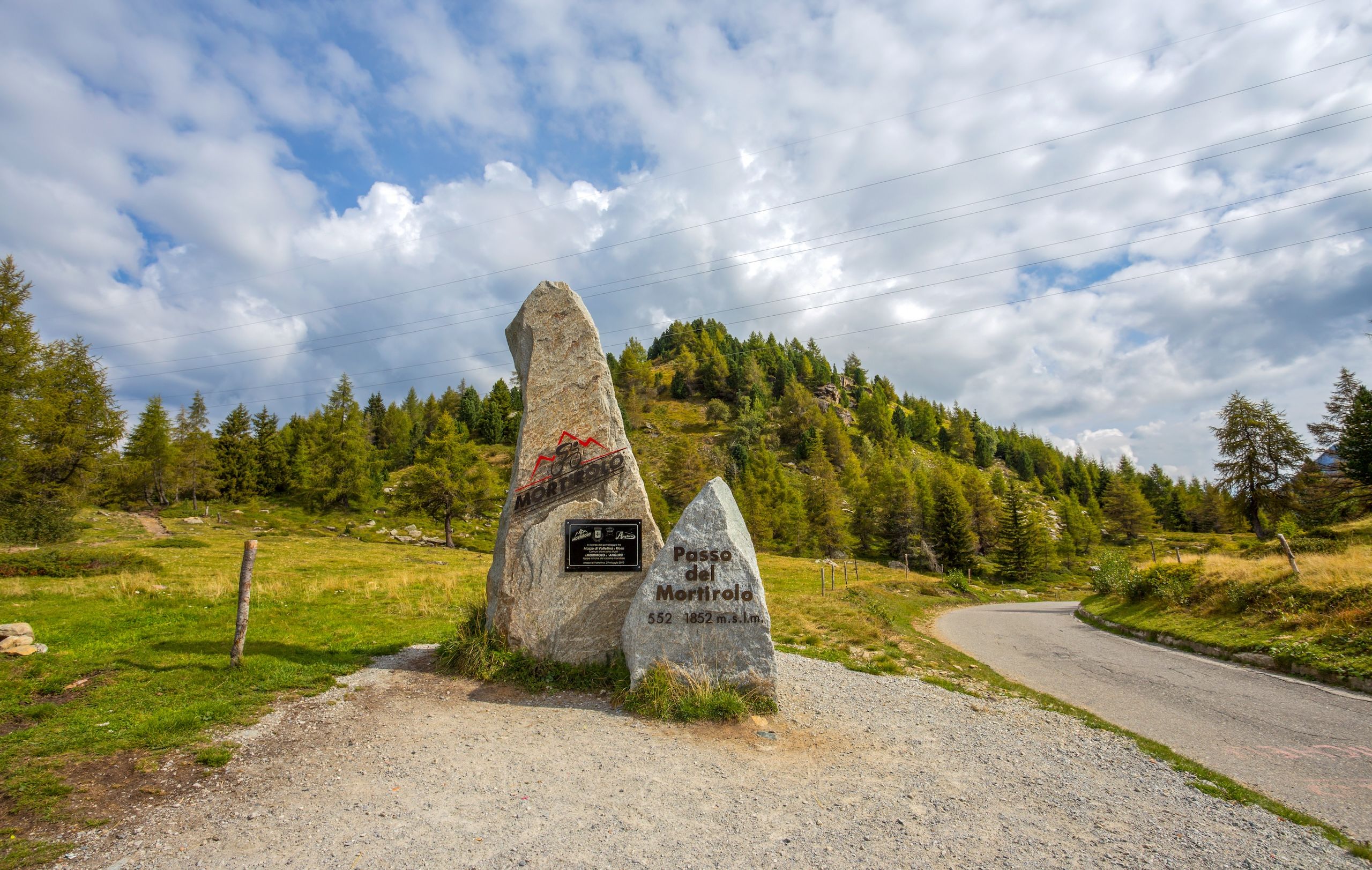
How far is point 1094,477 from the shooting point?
433 ft

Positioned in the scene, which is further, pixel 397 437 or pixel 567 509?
pixel 397 437

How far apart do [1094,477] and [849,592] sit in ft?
439

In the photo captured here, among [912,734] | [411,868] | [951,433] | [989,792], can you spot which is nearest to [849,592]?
[912,734]

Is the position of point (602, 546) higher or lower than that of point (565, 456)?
lower

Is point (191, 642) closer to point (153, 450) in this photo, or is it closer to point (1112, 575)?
point (1112, 575)

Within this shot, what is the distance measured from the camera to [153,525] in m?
44.4

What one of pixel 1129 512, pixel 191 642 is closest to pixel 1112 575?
pixel 191 642

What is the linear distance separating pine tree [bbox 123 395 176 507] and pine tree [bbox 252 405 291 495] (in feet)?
42.7

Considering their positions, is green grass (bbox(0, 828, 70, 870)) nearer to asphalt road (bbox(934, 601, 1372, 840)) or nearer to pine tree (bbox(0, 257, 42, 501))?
asphalt road (bbox(934, 601, 1372, 840))

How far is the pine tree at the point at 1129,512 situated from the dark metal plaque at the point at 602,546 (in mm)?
103096

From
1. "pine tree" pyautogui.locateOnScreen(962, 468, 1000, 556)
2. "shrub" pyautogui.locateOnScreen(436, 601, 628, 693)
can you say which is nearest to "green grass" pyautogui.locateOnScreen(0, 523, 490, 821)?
"shrub" pyautogui.locateOnScreen(436, 601, 628, 693)

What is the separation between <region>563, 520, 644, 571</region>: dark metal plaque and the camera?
10.1m

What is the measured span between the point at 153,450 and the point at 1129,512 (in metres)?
124

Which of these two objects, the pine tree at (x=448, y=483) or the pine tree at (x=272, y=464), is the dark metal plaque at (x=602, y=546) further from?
the pine tree at (x=272, y=464)
